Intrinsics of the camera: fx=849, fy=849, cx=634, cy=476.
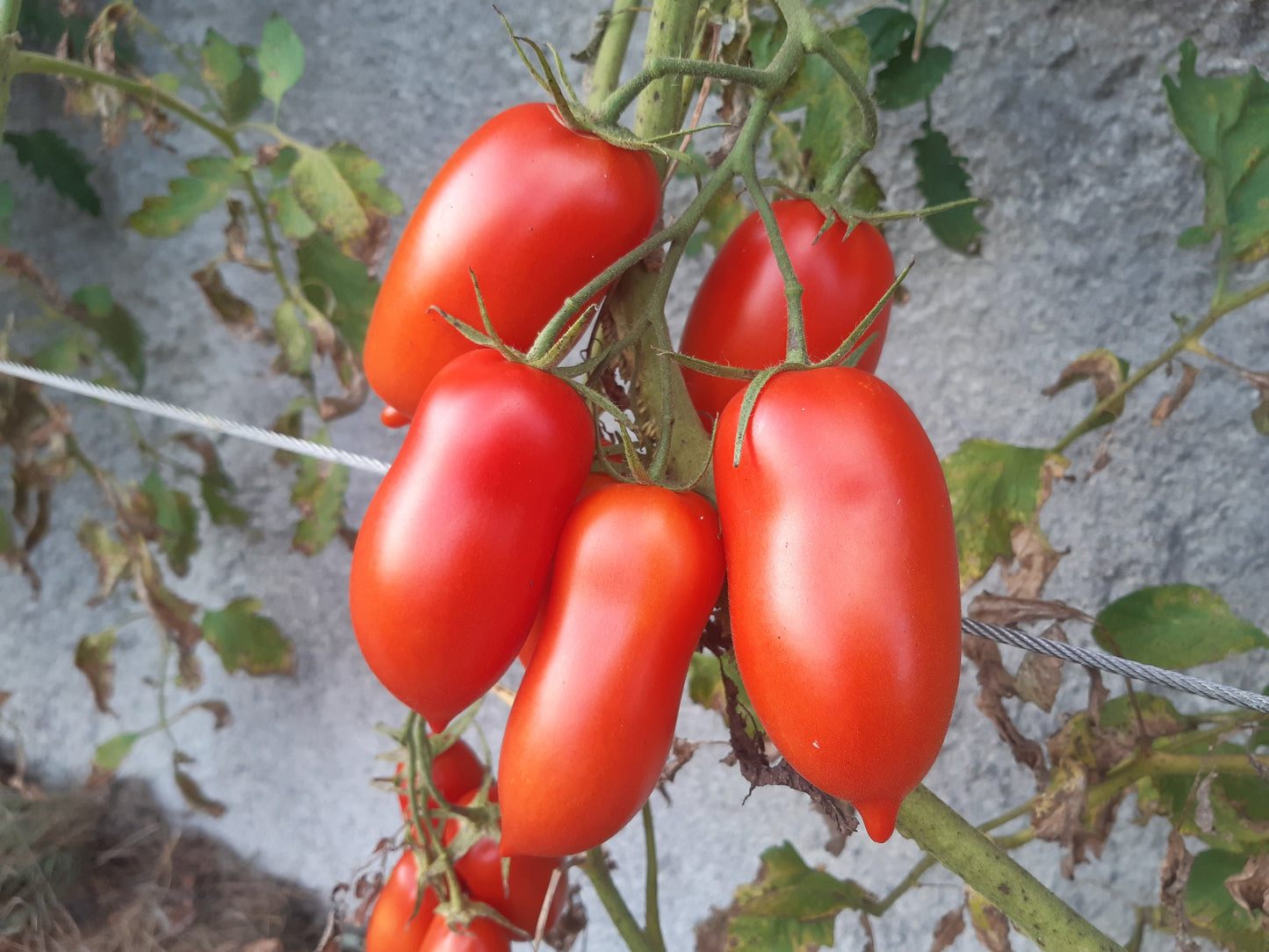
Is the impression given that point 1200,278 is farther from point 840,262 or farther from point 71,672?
point 71,672

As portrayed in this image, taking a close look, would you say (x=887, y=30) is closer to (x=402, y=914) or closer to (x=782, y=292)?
(x=782, y=292)

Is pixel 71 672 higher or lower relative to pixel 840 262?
lower

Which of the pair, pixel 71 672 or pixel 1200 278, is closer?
pixel 1200 278

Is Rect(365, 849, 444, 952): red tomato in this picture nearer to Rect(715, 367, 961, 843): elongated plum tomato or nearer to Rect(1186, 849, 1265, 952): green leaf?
Rect(715, 367, 961, 843): elongated plum tomato

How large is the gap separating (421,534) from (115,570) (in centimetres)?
77

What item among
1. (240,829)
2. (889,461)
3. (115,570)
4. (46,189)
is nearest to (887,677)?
(889,461)

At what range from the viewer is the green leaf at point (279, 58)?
0.64 meters

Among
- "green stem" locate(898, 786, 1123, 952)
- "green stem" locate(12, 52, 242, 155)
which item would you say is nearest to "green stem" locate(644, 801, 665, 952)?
"green stem" locate(898, 786, 1123, 952)

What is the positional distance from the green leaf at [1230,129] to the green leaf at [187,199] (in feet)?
2.08

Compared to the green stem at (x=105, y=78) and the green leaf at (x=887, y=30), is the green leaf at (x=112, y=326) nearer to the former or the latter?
the green stem at (x=105, y=78)

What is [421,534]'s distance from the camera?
309mm

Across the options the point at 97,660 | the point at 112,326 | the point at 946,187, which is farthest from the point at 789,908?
the point at 112,326

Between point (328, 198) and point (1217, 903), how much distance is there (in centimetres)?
75

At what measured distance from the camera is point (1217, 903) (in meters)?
0.54
